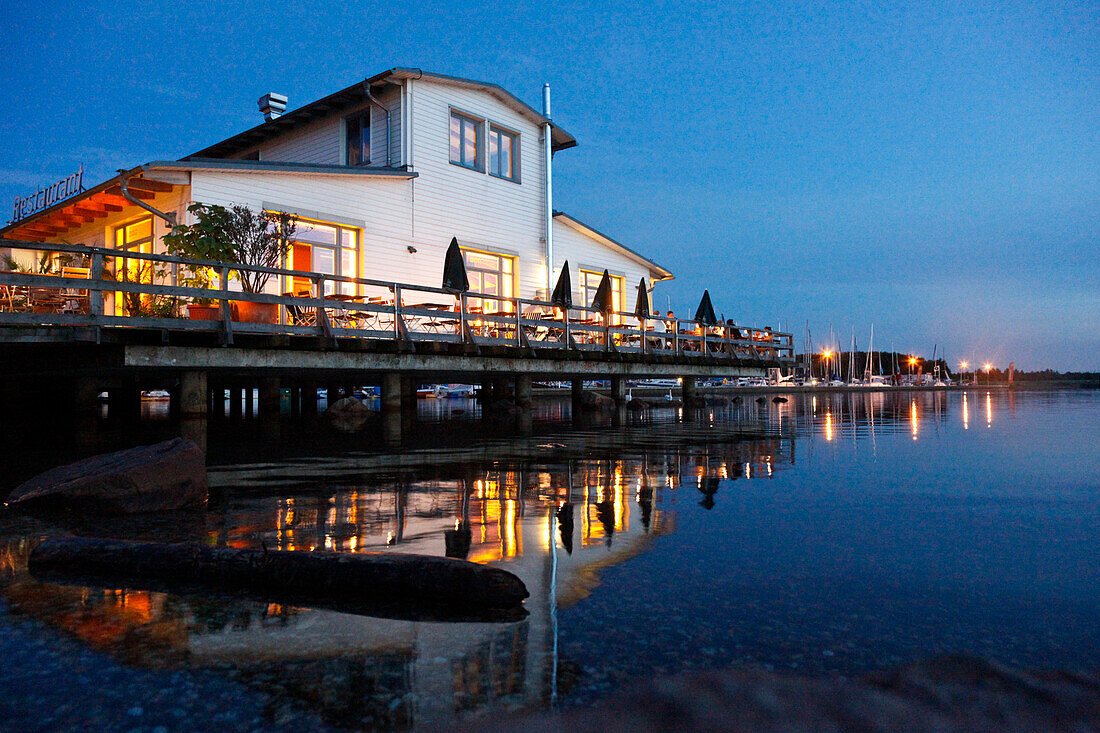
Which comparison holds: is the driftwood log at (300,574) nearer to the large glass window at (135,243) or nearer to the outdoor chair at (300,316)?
the outdoor chair at (300,316)

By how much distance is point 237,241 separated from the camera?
14891 millimetres

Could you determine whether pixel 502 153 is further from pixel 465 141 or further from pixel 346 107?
pixel 346 107

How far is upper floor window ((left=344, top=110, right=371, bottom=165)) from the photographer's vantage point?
20688mm

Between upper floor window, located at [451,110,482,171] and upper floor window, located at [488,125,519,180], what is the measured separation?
46 centimetres

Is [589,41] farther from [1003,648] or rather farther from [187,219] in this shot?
[1003,648]

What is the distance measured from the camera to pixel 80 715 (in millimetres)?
2439

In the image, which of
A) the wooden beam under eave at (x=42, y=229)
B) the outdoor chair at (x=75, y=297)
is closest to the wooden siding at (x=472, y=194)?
the outdoor chair at (x=75, y=297)

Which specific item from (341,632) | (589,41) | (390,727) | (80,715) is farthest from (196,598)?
(589,41)

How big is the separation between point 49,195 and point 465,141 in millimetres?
12430

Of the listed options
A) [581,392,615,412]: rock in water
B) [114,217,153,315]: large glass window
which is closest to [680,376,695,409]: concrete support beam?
[581,392,615,412]: rock in water

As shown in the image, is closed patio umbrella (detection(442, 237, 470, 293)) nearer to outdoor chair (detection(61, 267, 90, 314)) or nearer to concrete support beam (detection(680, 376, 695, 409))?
outdoor chair (detection(61, 267, 90, 314))

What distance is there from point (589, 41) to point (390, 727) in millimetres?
186973

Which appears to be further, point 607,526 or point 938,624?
point 607,526

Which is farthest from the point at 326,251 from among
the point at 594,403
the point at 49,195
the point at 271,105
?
the point at 594,403
